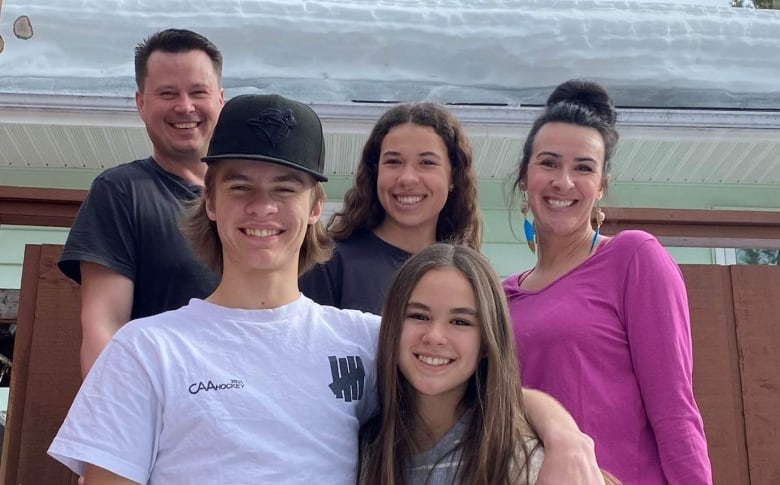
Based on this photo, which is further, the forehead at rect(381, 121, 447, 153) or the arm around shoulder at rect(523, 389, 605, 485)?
the forehead at rect(381, 121, 447, 153)

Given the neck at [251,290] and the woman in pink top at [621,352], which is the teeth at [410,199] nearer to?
the woman in pink top at [621,352]

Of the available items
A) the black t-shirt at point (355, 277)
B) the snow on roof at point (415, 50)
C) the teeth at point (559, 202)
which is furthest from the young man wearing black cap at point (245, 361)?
the snow on roof at point (415, 50)

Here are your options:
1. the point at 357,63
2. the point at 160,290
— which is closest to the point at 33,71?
the point at 357,63

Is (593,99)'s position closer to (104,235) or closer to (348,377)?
(348,377)

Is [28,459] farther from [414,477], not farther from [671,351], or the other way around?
[671,351]

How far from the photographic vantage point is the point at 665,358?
2.41 metres

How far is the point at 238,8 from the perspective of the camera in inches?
209

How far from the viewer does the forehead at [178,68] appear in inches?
116

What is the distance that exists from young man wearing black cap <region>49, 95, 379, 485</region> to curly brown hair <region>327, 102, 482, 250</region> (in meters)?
0.59

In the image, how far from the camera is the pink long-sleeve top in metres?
2.37

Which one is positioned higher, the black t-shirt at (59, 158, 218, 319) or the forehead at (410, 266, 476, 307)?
the black t-shirt at (59, 158, 218, 319)

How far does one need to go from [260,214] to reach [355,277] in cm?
69

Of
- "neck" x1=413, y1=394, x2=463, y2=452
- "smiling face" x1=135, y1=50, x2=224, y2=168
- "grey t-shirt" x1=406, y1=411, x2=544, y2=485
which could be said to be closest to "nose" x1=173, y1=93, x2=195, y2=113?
"smiling face" x1=135, y1=50, x2=224, y2=168

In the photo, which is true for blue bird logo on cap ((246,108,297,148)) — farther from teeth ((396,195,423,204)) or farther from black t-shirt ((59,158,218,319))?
teeth ((396,195,423,204))
